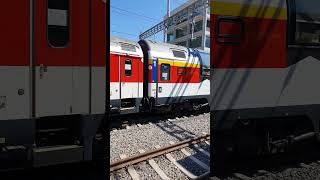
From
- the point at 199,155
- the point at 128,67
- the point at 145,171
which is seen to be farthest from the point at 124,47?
the point at 145,171

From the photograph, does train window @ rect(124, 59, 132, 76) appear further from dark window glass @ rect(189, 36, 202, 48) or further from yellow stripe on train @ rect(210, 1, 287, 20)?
dark window glass @ rect(189, 36, 202, 48)

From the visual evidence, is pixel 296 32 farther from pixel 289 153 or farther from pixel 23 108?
pixel 23 108

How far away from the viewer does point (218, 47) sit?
4984mm

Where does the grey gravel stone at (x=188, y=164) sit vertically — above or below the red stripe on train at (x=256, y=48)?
Answer: below

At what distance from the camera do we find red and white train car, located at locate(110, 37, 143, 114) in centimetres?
1452

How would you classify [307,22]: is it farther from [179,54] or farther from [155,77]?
[179,54]

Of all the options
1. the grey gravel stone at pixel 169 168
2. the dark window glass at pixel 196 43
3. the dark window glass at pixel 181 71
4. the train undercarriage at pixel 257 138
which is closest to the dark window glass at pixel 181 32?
the dark window glass at pixel 196 43

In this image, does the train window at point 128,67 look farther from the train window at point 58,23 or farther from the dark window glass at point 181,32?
the dark window glass at point 181,32

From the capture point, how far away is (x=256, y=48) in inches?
206

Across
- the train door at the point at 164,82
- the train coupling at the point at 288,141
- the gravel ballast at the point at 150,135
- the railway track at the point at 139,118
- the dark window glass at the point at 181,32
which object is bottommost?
the gravel ballast at the point at 150,135

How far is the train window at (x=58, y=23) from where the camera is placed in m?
4.43

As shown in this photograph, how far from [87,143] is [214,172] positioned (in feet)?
6.24

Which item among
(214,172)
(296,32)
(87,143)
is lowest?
(214,172)

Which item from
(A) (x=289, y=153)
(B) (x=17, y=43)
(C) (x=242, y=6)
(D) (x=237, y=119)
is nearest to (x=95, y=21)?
(B) (x=17, y=43)
